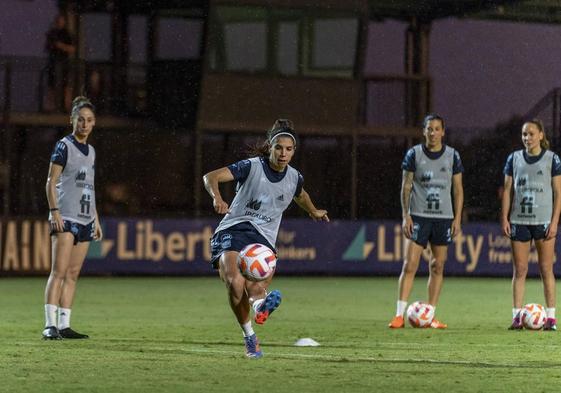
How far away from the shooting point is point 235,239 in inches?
446

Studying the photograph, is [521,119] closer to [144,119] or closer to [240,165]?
[144,119]

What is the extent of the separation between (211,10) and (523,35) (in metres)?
8.01

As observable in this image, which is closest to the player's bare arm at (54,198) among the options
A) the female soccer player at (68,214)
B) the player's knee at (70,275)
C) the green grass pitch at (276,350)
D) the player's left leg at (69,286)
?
the female soccer player at (68,214)

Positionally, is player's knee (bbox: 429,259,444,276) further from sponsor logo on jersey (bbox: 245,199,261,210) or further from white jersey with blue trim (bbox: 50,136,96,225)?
sponsor logo on jersey (bbox: 245,199,261,210)

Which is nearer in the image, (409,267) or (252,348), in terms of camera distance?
(252,348)

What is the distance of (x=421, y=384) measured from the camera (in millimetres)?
9461

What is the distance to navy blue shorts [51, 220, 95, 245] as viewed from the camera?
42.5ft

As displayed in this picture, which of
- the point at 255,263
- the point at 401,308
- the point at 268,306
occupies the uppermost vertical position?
the point at 255,263

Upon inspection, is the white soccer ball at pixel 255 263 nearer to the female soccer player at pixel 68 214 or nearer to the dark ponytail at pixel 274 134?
the dark ponytail at pixel 274 134

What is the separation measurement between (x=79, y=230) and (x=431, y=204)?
4060 mm

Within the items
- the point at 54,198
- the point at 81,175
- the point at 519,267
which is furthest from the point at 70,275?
the point at 519,267

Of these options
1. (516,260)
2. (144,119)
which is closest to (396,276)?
(144,119)

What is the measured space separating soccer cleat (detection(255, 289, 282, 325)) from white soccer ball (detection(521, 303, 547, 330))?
4356 millimetres

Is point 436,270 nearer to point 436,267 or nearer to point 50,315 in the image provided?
point 436,267
